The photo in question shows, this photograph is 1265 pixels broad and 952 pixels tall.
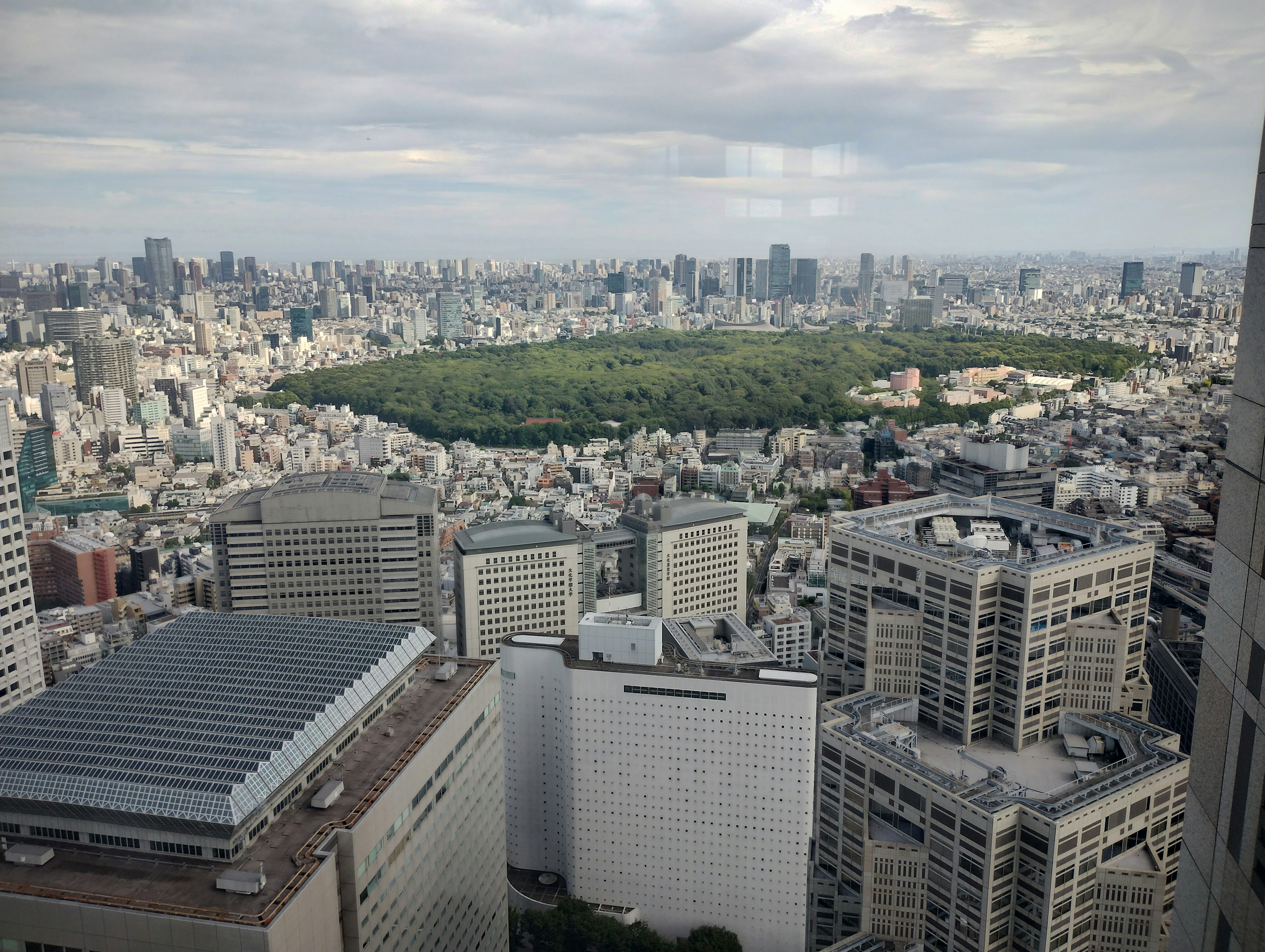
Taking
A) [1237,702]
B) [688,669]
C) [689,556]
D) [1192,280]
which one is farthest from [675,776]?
[1192,280]

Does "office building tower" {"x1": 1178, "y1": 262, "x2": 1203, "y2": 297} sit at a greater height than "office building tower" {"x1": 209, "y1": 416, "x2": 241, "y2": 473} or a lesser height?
greater

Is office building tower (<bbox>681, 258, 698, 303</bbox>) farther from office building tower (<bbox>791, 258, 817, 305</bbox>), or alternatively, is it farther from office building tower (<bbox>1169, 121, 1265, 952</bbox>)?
office building tower (<bbox>1169, 121, 1265, 952</bbox>)

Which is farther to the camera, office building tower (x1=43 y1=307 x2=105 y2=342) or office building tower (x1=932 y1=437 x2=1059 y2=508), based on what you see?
office building tower (x1=43 y1=307 x2=105 y2=342)

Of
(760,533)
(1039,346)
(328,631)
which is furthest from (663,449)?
(328,631)

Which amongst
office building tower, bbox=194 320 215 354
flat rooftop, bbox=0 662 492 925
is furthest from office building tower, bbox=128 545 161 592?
office building tower, bbox=194 320 215 354

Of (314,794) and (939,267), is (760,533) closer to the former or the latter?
(939,267)

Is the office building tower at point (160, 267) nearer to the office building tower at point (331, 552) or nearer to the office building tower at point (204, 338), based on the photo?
the office building tower at point (204, 338)

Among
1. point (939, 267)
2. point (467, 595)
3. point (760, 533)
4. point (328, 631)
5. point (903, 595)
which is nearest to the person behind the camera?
point (328, 631)
